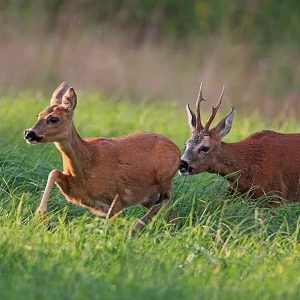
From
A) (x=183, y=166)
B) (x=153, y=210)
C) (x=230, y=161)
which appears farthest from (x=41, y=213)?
(x=230, y=161)

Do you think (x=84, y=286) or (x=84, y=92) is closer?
(x=84, y=286)

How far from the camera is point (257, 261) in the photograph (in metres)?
7.41

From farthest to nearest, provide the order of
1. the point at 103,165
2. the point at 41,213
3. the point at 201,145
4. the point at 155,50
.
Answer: the point at 155,50
the point at 201,145
the point at 103,165
the point at 41,213

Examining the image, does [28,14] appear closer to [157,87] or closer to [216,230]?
[157,87]

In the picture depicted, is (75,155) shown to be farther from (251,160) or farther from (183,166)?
(251,160)

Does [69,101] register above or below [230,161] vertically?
above

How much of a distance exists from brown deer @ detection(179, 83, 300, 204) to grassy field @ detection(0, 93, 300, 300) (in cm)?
17

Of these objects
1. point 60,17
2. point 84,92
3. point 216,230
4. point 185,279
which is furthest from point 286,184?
point 60,17

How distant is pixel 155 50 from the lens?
1803 cm

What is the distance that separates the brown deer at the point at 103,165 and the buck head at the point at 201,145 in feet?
1.76

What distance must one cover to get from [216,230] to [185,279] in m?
1.53

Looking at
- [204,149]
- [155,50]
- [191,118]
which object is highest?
[155,50]

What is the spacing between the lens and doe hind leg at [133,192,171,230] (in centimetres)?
806

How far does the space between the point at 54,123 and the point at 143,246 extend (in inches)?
43.0
